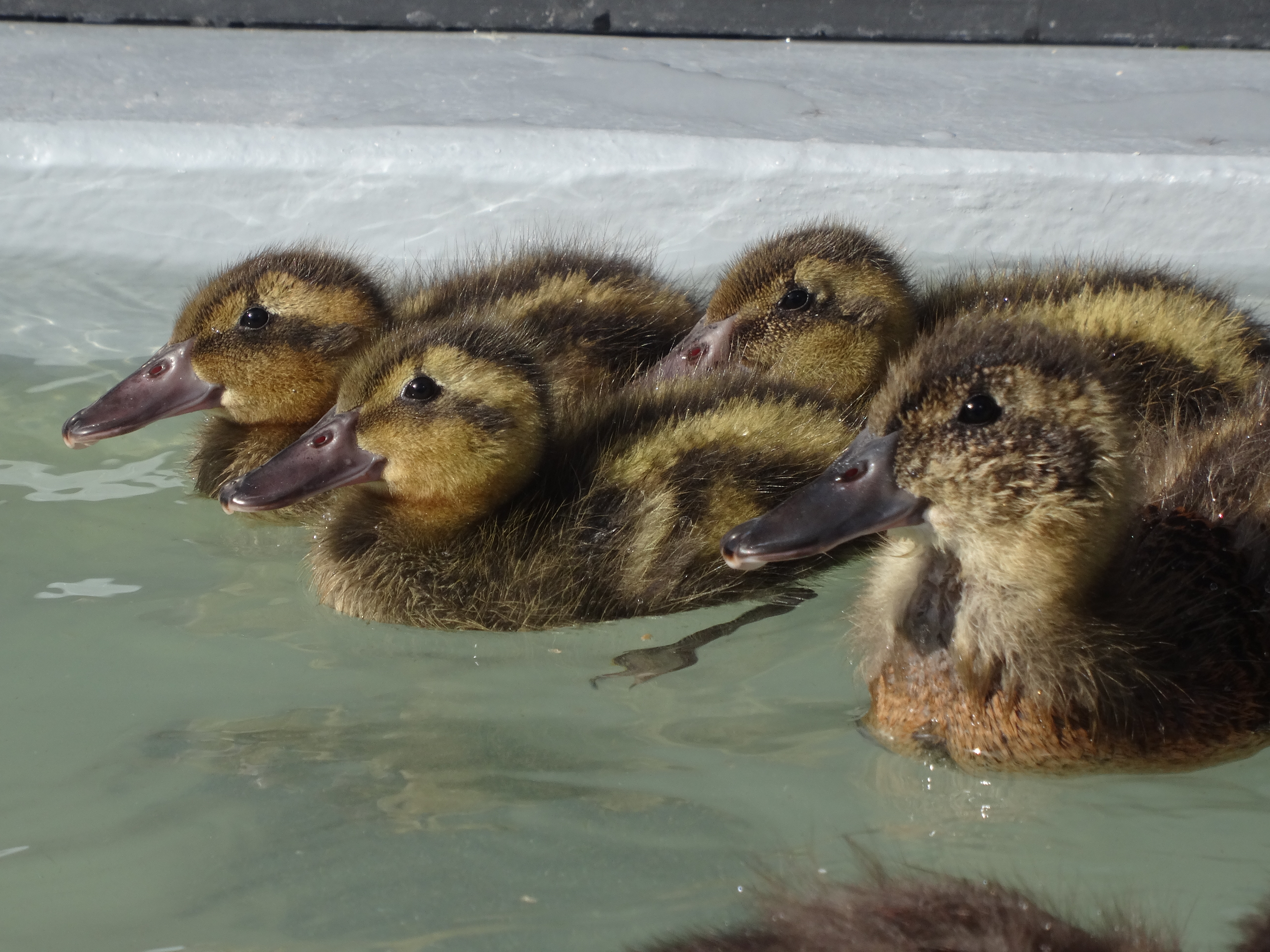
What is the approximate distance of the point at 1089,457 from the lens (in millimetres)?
2135

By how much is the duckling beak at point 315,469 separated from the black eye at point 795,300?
2.93 feet

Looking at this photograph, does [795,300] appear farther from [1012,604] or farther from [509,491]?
[1012,604]

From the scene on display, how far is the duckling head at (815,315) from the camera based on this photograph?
10.4 ft

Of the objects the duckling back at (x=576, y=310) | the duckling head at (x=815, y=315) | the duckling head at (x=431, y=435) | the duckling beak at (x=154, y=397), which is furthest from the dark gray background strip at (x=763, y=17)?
the duckling head at (x=431, y=435)

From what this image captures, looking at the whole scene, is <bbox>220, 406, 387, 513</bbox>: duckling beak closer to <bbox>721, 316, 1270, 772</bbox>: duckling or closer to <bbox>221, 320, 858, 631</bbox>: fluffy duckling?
<bbox>221, 320, 858, 631</bbox>: fluffy duckling

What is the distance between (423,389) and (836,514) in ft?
2.92

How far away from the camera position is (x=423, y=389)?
278 cm

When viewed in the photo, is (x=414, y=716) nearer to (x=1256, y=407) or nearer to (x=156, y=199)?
(x=1256, y=407)

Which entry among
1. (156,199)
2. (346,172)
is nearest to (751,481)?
(346,172)

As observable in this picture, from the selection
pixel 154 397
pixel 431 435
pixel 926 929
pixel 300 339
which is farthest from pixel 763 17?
pixel 926 929

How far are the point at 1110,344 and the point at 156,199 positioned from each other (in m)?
2.43

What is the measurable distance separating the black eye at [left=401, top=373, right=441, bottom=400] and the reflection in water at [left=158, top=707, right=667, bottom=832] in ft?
1.96

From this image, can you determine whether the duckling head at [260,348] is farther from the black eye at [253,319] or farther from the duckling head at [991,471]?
the duckling head at [991,471]

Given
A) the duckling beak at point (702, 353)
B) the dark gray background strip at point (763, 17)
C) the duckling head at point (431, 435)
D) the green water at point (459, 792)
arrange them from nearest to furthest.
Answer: the green water at point (459, 792) → the duckling head at point (431, 435) → the duckling beak at point (702, 353) → the dark gray background strip at point (763, 17)
